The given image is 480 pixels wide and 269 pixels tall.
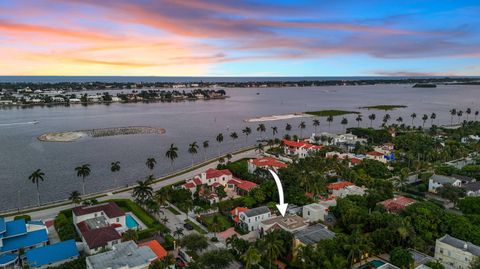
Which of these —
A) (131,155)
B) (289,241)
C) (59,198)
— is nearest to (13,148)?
(131,155)

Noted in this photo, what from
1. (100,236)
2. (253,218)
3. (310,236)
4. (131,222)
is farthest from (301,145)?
(100,236)

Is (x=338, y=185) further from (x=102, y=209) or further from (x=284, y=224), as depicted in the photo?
(x=102, y=209)

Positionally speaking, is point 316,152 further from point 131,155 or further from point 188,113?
point 188,113

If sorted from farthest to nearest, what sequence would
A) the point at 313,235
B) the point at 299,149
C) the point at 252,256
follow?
the point at 299,149 → the point at 313,235 → the point at 252,256

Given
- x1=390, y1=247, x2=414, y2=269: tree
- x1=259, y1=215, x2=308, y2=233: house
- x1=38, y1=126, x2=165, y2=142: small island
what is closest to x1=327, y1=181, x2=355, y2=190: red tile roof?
x1=259, y1=215, x2=308, y2=233: house

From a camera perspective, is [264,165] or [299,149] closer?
[264,165]

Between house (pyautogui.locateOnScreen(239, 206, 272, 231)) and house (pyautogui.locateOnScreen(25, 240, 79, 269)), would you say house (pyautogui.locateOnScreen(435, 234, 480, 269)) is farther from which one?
house (pyautogui.locateOnScreen(25, 240, 79, 269))
